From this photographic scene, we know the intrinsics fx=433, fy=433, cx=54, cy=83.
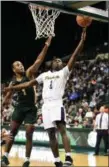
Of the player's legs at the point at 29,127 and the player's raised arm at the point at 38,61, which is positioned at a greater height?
the player's raised arm at the point at 38,61

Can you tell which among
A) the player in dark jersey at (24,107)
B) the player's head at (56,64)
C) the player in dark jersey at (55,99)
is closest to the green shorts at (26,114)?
the player in dark jersey at (24,107)

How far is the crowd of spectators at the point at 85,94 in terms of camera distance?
61.6ft

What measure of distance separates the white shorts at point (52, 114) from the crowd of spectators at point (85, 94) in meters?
10.5

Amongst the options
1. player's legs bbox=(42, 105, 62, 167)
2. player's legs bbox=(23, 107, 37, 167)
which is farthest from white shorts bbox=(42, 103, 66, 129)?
player's legs bbox=(23, 107, 37, 167)

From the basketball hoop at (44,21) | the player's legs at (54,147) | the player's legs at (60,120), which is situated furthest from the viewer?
the basketball hoop at (44,21)

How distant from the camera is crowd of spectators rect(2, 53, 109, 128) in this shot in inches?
739

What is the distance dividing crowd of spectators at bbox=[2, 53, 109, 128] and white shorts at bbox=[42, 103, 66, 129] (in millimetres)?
10510

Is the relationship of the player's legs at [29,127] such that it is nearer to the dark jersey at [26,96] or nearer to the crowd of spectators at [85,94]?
the dark jersey at [26,96]

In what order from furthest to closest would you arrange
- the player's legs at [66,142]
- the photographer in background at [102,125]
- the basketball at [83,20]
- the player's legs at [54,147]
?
1. the photographer in background at [102,125]
2. the basketball at [83,20]
3. the player's legs at [54,147]
4. the player's legs at [66,142]

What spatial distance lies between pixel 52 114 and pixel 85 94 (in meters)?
15.8

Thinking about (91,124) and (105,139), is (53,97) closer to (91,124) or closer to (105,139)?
(105,139)

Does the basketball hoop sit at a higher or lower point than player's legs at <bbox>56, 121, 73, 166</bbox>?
higher

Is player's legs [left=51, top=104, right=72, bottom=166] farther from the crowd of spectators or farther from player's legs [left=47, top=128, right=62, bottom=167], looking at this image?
the crowd of spectators

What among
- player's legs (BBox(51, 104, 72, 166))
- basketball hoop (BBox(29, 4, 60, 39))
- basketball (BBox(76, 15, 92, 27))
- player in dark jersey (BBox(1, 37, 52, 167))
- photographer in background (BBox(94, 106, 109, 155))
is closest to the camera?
player's legs (BBox(51, 104, 72, 166))
